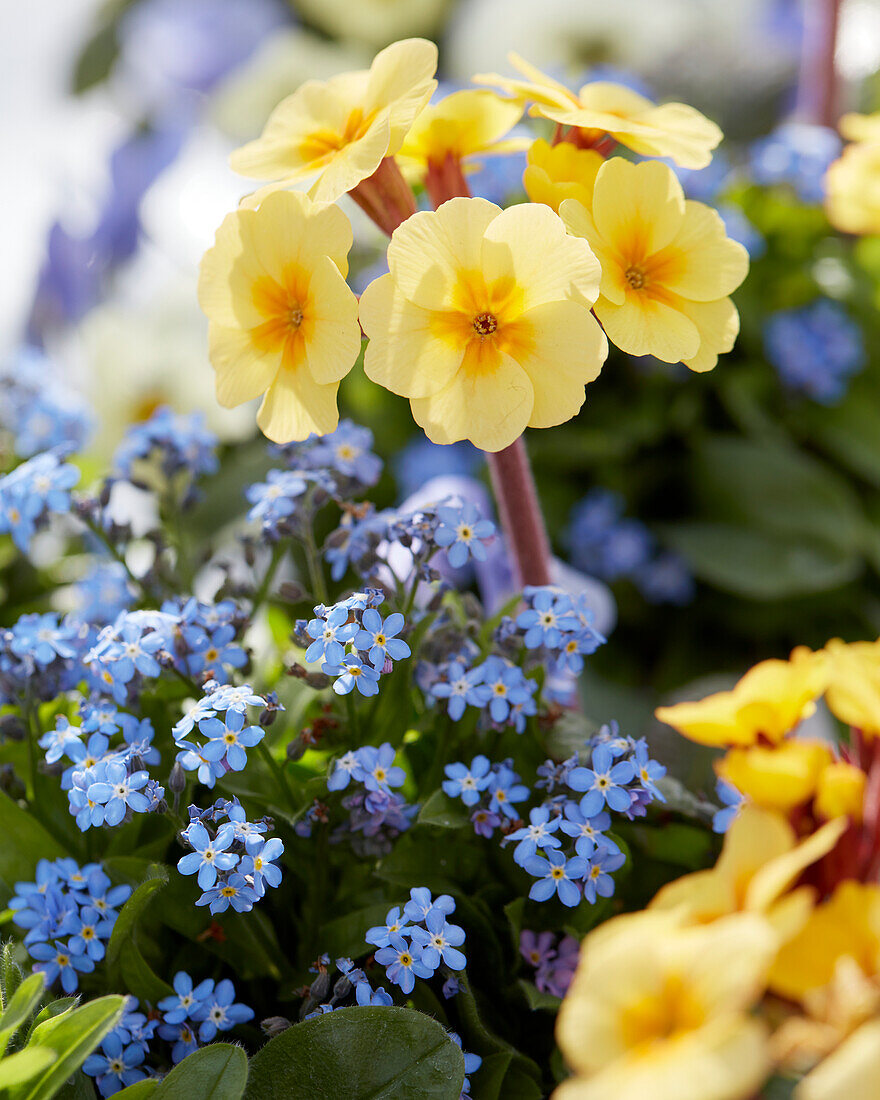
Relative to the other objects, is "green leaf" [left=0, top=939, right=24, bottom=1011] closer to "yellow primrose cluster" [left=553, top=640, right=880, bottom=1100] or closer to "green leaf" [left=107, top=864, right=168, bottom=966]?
"green leaf" [left=107, top=864, right=168, bottom=966]

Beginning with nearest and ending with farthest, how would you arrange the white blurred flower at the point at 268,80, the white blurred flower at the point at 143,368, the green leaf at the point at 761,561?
the green leaf at the point at 761,561 → the white blurred flower at the point at 143,368 → the white blurred flower at the point at 268,80

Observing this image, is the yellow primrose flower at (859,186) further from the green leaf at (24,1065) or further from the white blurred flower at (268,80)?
the white blurred flower at (268,80)

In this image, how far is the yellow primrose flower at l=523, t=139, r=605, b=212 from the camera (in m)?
0.35

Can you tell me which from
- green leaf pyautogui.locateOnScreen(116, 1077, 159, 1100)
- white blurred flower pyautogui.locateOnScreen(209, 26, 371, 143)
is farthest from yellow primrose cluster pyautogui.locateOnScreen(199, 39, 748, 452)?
white blurred flower pyautogui.locateOnScreen(209, 26, 371, 143)

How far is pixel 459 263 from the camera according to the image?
326 mm

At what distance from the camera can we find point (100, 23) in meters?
1.25

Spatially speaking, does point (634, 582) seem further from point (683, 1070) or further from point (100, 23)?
point (100, 23)

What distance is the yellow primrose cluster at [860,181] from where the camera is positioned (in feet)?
1.67

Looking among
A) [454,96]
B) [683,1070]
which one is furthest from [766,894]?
[454,96]

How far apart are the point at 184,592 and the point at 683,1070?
13.7 inches

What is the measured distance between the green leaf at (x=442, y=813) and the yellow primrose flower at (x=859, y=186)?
14.4 inches

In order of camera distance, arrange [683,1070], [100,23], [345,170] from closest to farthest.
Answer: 1. [683,1070]
2. [345,170]
3. [100,23]

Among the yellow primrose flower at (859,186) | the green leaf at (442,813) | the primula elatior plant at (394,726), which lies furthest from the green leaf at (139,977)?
the yellow primrose flower at (859,186)

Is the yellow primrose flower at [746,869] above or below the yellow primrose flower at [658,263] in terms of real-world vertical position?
below
